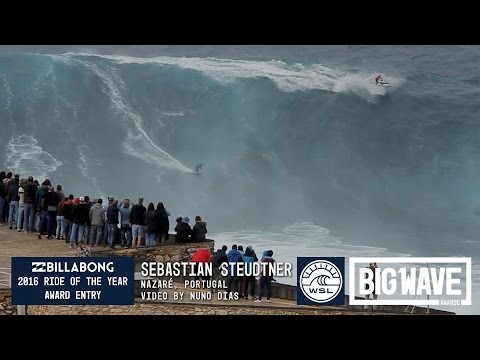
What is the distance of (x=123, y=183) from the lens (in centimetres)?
2784

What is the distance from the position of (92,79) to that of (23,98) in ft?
7.09

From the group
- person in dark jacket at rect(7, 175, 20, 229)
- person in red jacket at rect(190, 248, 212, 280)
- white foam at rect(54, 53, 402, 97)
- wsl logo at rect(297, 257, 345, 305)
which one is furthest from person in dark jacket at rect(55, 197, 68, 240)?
wsl logo at rect(297, 257, 345, 305)

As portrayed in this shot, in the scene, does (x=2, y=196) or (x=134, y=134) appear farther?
(x=134, y=134)

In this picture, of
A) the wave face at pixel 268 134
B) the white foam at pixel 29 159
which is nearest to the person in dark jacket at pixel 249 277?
the wave face at pixel 268 134

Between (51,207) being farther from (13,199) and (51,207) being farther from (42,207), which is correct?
(13,199)

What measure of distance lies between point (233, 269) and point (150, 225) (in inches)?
99.5

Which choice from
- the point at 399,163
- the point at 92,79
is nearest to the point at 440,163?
the point at 399,163

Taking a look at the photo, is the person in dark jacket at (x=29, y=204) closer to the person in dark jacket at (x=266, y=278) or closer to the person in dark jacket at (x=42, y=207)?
the person in dark jacket at (x=42, y=207)

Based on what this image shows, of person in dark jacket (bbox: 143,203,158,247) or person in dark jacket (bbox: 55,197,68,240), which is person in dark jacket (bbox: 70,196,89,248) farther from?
person in dark jacket (bbox: 143,203,158,247)

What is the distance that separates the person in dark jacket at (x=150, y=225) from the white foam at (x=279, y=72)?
5879 mm

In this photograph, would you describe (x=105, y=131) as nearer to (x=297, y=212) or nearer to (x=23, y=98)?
(x=23, y=98)

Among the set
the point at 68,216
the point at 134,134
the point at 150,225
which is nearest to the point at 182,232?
the point at 150,225

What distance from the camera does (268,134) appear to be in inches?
1090

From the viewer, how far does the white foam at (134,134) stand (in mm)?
28406
